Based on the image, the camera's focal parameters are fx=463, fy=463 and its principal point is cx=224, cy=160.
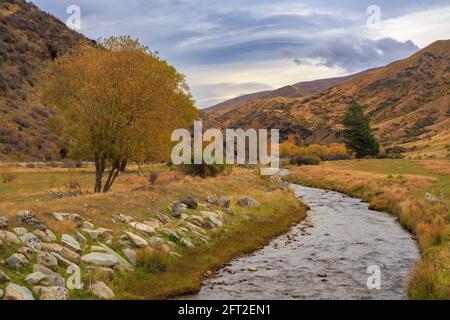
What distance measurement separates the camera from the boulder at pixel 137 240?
2129 centimetres

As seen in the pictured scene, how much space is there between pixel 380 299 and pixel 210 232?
39.8 feet

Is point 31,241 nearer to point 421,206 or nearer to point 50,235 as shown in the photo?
point 50,235

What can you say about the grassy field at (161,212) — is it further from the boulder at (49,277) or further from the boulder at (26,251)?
the boulder at (49,277)

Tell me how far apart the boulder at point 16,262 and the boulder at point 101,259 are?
8.16ft

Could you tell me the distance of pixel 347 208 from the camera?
Answer: 1751 inches

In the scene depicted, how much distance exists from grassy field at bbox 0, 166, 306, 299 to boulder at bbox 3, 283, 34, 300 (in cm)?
91

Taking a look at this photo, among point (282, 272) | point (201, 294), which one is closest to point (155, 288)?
point (201, 294)

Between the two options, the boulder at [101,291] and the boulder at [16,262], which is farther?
the boulder at [101,291]

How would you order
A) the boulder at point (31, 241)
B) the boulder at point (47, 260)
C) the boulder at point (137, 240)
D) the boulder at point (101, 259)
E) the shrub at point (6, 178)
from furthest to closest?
1. the shrub at point (6, 178)
2. the boulder at point (137, 240)
3. the boulder at point (101, 259)
4. the boulder at point (31, 241)
5. the boulder at point (47, 260)

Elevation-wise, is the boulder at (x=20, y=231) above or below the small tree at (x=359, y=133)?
below

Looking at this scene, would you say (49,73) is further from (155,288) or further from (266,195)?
(155,288)

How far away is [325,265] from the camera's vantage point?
23.2 m

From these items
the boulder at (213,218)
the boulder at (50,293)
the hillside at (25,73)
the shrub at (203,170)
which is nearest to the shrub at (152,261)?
the boulder at (50,293)

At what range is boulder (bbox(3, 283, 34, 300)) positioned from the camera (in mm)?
13835
